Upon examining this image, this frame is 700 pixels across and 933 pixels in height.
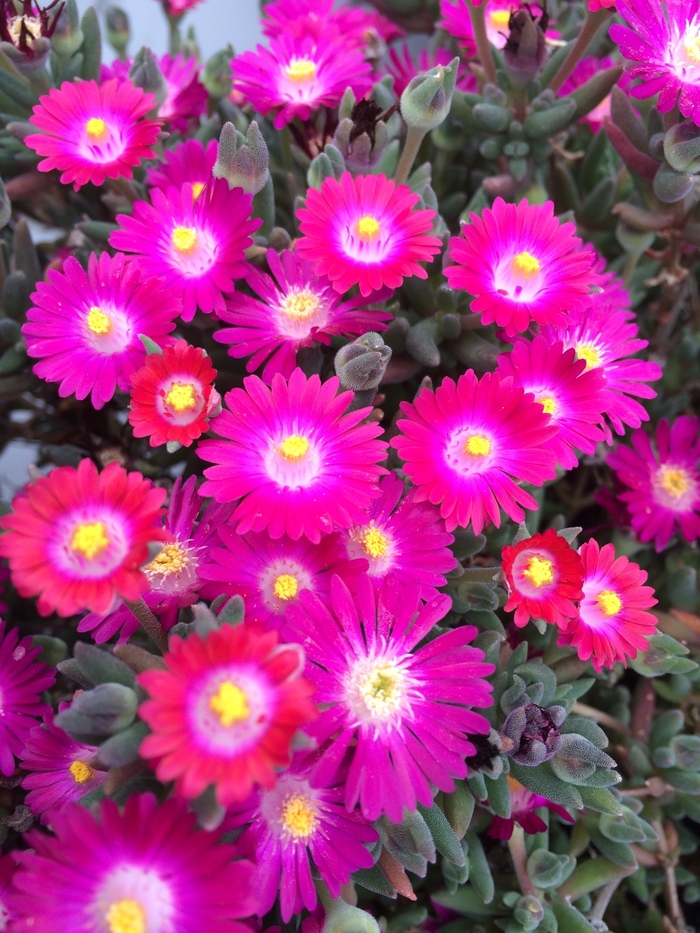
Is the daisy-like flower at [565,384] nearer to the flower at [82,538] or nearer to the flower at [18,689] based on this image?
the flower at [82,538]

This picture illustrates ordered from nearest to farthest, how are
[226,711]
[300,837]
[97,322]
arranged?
[226,711] < [300,837] < [97,322]

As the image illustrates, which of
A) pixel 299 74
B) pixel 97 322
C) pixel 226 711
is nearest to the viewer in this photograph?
pixel 226 711

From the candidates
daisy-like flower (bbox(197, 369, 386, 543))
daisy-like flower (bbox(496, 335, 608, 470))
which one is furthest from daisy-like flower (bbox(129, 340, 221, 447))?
daisy-like flower (bbox(496, 335, 608, 470))

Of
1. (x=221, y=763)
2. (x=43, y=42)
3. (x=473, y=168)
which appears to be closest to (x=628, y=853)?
(x=221, y=763)

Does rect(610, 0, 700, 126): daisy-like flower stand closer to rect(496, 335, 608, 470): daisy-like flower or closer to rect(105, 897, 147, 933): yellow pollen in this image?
rect(496, 335, 608, 470): daisy-like flower

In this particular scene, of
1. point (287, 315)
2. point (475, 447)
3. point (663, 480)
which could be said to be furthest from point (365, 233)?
point (663, 480)

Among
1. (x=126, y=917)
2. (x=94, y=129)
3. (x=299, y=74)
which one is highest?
(x=299, y=74)

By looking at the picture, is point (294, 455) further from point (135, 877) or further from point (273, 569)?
point (135, 877)
